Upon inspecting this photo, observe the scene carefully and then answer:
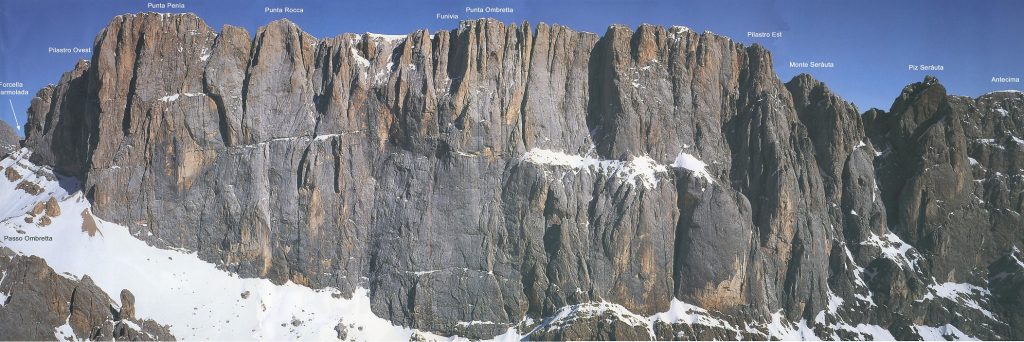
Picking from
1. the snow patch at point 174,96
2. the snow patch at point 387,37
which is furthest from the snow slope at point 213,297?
the snow patch at point 387,37

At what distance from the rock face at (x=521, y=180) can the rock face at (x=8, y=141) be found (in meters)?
12.3

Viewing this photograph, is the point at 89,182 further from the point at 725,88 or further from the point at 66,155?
the point at 725,88

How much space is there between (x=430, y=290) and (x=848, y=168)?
5044 cm

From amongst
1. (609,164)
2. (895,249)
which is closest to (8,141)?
(609,164)

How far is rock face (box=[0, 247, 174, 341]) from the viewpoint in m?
81.0

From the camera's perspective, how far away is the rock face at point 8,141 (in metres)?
114

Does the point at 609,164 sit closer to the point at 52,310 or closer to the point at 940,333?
the point at 940,333

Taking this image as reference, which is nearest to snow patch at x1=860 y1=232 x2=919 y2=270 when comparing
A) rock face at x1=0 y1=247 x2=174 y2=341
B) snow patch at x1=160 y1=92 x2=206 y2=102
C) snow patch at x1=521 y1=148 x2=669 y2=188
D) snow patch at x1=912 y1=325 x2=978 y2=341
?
snow patch at x1=912 y1=325 x2=978 y2=341

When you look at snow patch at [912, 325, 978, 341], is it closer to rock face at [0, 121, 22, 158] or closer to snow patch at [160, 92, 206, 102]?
snow patch at [160, 92, 206, 102]

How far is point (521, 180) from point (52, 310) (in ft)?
152

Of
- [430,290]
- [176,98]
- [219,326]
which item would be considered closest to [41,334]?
[219,326]

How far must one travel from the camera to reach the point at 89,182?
96.8 m

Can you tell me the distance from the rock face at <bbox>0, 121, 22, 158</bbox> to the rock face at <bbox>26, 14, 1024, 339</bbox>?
1226cm

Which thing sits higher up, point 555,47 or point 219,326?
point 555,47
